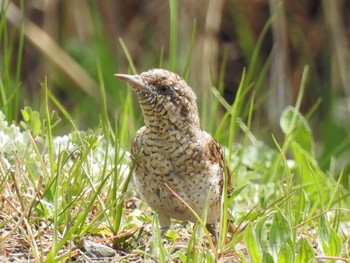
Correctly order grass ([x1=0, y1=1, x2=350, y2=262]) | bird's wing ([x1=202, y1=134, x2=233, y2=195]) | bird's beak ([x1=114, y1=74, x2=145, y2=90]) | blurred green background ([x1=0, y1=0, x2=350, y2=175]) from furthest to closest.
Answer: blurred green background ([x1=0, y1=0, x2=350, y2=175]) < bird's wing ([x1=202, y1=134, x2=233, y2=195]) < bird's beak ([x1=114, y1=74, x2=145, y2=90]) < grass ([x1=0, y1=1, x2=350, y2=262])

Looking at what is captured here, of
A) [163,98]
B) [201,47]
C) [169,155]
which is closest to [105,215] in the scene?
[169,155]

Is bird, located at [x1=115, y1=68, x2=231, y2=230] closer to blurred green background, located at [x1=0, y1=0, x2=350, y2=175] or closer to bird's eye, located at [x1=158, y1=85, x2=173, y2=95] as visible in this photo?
bird's eye, located at [x1=158, y1=85, x2=173, y2=95]

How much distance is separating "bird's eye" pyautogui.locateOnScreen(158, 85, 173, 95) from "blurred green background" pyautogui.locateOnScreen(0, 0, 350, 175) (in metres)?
3.74

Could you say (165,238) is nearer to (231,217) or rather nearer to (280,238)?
(231,217)

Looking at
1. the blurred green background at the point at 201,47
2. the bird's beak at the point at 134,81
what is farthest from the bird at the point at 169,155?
the blurred green background at the point at 201,47

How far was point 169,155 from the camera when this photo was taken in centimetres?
372

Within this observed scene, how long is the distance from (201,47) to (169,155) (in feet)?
13.1

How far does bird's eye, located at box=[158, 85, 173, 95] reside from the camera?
145 inches

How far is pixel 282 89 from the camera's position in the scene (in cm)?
780

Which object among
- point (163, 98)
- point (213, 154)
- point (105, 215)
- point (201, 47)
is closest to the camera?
point (105, 215)

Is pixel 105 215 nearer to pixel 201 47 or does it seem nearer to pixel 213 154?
pixel 213 154

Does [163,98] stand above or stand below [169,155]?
above

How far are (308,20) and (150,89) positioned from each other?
484 centimetres

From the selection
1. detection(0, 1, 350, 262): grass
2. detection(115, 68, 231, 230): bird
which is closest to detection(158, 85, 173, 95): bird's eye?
detection(115, 68, 231, 230): bird
